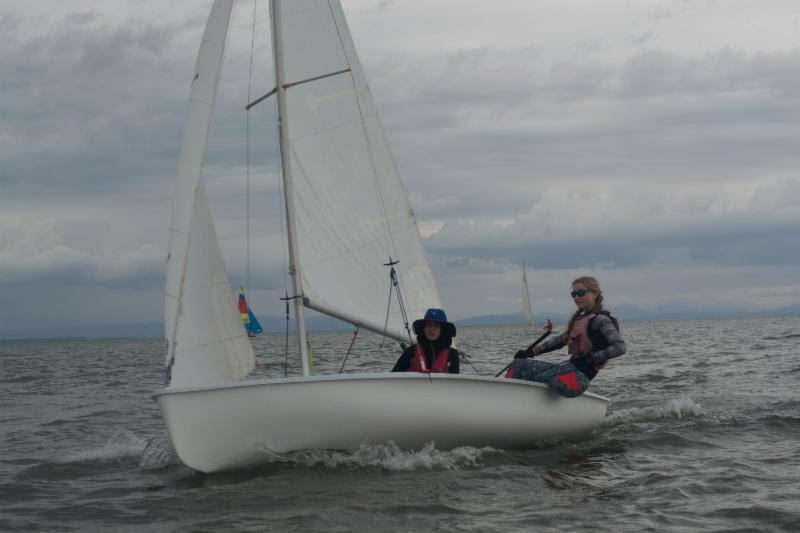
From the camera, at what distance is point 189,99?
320 inches

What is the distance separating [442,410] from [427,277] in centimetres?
214

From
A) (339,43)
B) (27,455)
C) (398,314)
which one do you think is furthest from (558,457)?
(27,455)

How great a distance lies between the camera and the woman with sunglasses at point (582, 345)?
8508 millimetres

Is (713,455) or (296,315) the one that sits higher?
(296,315)

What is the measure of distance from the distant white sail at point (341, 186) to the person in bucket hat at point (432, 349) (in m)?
0.38

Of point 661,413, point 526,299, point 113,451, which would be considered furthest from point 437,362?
point 526,299

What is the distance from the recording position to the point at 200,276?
8.11m

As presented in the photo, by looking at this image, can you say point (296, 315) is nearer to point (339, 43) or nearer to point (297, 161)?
point (297, 161)

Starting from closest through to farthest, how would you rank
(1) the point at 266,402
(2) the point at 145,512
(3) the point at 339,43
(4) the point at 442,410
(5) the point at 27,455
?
1. (2) the point at 145,512
2. (1) the point at 266,402
3. (4) the point at 442,410
4. (3) the point at 339,43
5. (5) the point at 27,455

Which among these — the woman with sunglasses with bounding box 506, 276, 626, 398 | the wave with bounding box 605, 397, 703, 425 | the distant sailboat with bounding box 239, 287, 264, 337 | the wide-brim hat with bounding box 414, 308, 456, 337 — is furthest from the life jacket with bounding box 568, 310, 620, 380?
the distant sailboat with bounding box 239, 287, 264, 337

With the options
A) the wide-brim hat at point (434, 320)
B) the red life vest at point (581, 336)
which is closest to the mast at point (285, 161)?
the wide-brim hat at point (434, 320)

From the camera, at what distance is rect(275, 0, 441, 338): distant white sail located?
8656 mm

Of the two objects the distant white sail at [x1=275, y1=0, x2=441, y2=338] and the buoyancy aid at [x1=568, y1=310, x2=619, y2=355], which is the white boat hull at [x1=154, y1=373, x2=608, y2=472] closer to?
the buoyancy aid at [x1=568, y1=310, x2=619, y2=355]

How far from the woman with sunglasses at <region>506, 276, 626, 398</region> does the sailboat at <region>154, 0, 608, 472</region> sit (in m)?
0.24
